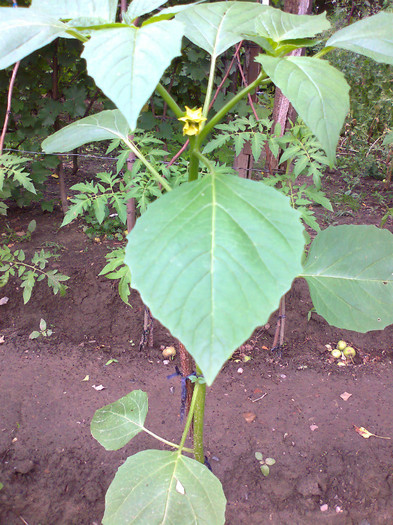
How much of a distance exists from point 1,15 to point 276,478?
6.24 ft

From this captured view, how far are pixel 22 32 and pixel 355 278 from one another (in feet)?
2.85

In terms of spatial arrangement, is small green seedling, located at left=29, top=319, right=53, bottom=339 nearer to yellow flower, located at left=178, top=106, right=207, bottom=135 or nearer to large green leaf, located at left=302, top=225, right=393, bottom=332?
large green leaf, located at left=302, top=225, right=393, bottom=332

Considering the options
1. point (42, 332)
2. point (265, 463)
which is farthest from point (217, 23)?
point (42, 332)

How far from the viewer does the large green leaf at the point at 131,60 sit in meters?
0.52

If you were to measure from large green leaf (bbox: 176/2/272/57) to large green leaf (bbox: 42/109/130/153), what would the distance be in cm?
29

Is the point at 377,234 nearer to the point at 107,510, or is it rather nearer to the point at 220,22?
the point at 220,22

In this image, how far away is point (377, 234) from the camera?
1.02 m

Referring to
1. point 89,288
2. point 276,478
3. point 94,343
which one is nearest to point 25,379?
point 94,343

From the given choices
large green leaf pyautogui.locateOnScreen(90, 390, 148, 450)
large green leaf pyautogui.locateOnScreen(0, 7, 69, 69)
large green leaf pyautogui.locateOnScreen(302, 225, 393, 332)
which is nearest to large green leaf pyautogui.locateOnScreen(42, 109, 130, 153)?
large green leaf pyautogui.locateOnScreen(0, 7, 69, 69)

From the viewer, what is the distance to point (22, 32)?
2.09ft

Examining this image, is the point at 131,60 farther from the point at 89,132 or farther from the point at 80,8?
the point at 89,132

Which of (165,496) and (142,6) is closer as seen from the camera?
(142,6)

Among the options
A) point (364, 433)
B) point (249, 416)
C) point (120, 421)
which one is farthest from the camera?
point (249, 416)

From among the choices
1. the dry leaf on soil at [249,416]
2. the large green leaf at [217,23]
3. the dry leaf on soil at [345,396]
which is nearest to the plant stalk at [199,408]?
the large green leaf at [217,23]
